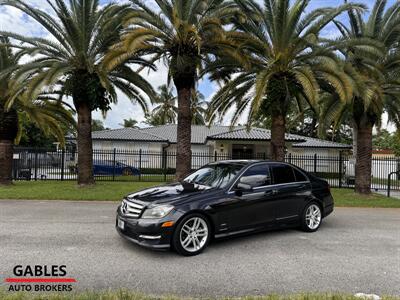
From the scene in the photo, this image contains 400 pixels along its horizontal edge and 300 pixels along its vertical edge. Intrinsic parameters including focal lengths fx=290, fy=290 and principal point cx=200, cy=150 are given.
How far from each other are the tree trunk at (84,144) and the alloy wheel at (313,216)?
1002 centimetres

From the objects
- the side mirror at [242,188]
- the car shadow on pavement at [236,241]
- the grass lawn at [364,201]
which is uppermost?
the side mirror at [242,188]

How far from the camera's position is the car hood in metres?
4.96

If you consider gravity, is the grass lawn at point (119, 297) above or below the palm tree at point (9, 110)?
below

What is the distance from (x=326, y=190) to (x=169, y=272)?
4.50 m

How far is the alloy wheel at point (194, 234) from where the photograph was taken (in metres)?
4.84

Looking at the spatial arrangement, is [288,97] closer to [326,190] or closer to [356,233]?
[326,190]

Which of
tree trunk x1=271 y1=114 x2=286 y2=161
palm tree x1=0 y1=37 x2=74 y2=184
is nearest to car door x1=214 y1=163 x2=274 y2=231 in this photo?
tree trunk x1=271 y1=114 x2=286 y2=161

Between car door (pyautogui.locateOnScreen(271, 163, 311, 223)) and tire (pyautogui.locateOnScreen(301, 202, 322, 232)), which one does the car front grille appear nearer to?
car door (pyautogui.locateOnScreen(271, 163, 311, 223))

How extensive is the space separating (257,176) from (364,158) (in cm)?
952

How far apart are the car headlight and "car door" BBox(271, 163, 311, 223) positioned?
238 centimetres

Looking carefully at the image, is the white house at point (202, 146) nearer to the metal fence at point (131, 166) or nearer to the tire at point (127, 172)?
the metal fence at point (131, 166)

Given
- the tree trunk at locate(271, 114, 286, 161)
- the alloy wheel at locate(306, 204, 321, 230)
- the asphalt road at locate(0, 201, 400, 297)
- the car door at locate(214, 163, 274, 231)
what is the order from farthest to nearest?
1. the tree trunk at locate(271, 114, 286, 161)
2. the alloy wheel at locate(306, 204, 321, 230)
3. the car door at locate(214, 163, 274, 231)
4. the asphalt road at locate(0, 201, 400, 297)

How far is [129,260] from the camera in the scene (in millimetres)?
4605

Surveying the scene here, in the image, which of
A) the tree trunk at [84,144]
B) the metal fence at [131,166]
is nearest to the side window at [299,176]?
the tree trunk at [84,144]
